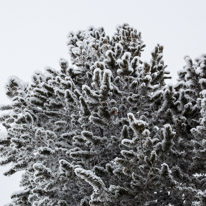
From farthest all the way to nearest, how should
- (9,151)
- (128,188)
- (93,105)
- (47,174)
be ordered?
(9,151) < (93,105) < (47,174) < (128,188)

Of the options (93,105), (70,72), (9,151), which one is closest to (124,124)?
(93,105)

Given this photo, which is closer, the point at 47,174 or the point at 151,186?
the point at 151,186

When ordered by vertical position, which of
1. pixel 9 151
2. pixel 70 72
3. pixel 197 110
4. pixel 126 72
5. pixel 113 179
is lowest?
pixel 113 179

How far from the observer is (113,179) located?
4.83 meters

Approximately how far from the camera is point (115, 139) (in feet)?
16.8

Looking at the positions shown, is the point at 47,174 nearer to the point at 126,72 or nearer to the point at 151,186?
the point at 151,186

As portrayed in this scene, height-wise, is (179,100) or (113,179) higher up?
(179,100)

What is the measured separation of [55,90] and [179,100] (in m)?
2.46

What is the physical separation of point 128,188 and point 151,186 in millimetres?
374

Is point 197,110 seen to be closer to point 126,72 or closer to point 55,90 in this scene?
point 126,72

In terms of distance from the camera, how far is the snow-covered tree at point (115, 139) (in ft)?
14.0

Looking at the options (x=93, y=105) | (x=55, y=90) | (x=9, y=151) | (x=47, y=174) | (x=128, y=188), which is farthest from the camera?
(x=9, y=151)

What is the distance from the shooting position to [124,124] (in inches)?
204

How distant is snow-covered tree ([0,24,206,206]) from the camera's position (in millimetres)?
4266
